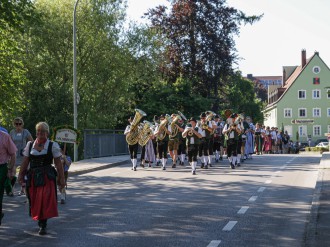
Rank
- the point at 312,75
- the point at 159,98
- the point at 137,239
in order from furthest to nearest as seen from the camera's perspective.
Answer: the point at 312,75 < the point at 159,98 < the point at 137,239

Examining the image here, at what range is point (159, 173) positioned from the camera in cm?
2102

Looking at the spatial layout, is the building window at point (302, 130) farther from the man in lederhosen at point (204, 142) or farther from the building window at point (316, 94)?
the man in lederhosen at point (204, 142)

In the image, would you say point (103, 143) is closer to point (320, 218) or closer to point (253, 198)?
point (253, 198)

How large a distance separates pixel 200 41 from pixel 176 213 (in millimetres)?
33993

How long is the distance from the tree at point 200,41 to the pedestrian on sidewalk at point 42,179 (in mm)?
34762

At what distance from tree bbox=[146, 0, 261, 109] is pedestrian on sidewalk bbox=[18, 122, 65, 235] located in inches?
1369

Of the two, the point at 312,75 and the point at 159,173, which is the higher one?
the point at 312,75

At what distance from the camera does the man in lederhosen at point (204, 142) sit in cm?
2266

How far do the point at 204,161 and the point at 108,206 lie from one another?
10.5 m

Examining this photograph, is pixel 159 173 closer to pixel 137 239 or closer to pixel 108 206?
pixel 108 206

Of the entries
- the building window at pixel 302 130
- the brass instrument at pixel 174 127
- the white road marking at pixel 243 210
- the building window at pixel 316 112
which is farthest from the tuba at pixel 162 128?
the building window at pixel 302 130

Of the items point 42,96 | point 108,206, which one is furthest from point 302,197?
point 42,96

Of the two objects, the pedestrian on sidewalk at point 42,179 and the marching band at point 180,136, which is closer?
the pedestrian on sidewalk at point 42,179

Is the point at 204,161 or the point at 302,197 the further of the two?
the point at 204,161
